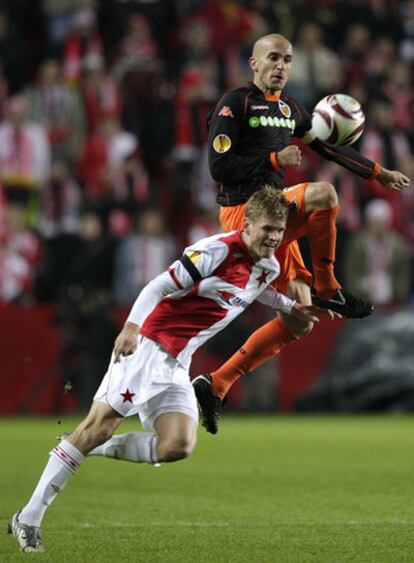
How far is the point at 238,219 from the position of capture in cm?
815

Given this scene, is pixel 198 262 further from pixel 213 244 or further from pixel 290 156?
pixel 290 156

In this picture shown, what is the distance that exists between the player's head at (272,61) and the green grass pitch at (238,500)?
260 centimetres

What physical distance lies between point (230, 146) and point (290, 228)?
0.67 m

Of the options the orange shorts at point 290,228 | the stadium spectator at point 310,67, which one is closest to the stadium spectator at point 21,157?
the stadium spectator at point 310,67

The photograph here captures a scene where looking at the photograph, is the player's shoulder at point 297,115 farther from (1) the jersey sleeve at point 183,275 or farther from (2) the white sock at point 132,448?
(2) the white sock at point 132,448

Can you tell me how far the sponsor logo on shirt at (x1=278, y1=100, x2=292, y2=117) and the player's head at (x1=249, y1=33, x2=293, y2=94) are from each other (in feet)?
0.27

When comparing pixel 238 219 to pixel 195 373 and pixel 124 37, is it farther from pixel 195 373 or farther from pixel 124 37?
pixel 124 37

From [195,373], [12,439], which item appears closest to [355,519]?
[12,439]

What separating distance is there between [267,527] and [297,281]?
171cm

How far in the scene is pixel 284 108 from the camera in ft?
26.9

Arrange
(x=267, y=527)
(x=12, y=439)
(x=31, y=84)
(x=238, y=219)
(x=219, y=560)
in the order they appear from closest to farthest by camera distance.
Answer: (x=219, y=560)
(x=267, y=527)
(x=238, y=219)
(x=12, y=439)
(x=31, y=84)

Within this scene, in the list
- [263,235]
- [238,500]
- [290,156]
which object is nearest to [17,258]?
[238,500]

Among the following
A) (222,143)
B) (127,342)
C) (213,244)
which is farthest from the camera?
(222,143)

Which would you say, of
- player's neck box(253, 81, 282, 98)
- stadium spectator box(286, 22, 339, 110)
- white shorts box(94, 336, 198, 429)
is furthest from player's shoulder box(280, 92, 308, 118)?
stadium spectator box(286, 22, 339, 110)
